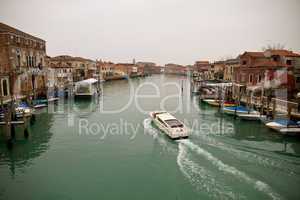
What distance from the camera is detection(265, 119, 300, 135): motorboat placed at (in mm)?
16016

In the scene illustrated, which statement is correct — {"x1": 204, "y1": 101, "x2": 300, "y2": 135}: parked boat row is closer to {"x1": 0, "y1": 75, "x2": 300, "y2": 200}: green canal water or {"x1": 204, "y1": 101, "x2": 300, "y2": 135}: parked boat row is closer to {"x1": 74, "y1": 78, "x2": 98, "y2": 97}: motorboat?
{"x1": 0, "y1": 75, "x2": 300, "y2": 200}: green canal water

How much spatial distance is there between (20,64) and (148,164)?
26278mm

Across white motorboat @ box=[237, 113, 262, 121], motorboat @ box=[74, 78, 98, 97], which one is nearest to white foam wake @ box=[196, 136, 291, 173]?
white motorboat @ box=[237, 113, 262, 121]

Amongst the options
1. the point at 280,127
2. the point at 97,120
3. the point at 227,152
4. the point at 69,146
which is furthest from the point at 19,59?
the point at 280,127

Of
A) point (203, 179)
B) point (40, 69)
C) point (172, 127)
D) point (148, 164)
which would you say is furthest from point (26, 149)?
point (40, 69)

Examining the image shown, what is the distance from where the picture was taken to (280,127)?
16.6 meters

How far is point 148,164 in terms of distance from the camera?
12.0m

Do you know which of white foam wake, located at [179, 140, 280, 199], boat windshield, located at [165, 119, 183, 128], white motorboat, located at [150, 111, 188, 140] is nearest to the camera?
white foam wake, located at [179, 140, 280, 199]

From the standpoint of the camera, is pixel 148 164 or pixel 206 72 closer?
pixel 148 164

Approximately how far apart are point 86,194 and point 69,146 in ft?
19.7

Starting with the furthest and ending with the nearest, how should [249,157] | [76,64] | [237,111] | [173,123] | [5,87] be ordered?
[76,64], [5,87], [237,111], [173,123], [249,157]

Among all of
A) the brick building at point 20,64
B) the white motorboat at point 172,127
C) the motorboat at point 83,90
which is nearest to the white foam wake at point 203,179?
the white motorboat at point 172,127

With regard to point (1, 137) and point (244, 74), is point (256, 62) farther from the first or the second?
point (1, 137)

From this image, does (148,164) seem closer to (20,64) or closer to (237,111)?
(237,111)
